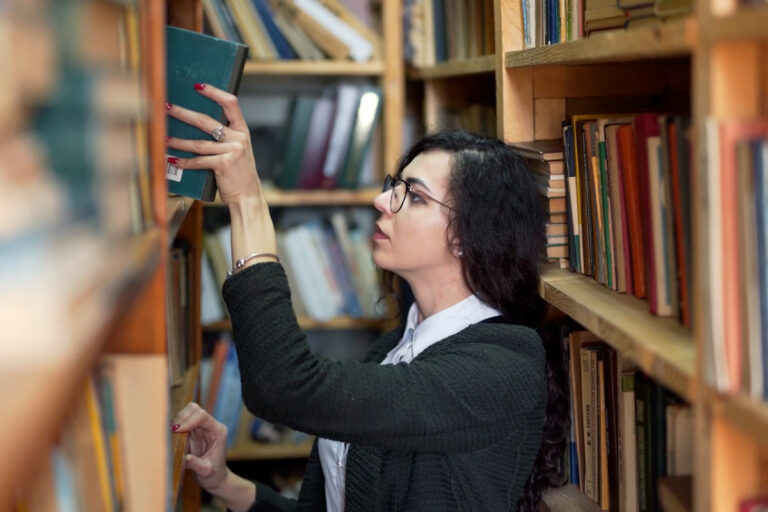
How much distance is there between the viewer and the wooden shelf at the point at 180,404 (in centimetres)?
136

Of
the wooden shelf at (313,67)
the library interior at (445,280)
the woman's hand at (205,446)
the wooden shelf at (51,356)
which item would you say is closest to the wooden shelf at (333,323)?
the library interior at (445,280)

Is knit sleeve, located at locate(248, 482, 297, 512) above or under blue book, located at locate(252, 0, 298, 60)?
under

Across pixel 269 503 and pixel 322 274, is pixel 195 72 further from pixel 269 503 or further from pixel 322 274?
pixel 322 274

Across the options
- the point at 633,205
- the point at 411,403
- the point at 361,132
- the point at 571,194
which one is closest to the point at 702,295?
the point at 633,205

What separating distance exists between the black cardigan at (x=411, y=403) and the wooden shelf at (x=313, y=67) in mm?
1273

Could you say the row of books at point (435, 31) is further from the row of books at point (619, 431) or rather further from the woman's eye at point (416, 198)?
the row of books at point (619, 431)

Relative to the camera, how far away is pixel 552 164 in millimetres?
1472

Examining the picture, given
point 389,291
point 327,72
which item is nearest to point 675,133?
point 389,291

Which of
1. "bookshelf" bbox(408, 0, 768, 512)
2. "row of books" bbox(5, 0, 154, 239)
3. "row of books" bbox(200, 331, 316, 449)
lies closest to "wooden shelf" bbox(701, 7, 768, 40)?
"bookshelf" bbox(408, 0, 768, 512)

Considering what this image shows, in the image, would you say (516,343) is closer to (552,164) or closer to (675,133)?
(552,164)

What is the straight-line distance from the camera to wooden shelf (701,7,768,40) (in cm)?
69

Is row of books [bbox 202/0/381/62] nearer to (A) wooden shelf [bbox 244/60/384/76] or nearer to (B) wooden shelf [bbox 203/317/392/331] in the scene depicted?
(A) wooden shelf [bbox 244/60/384/76]

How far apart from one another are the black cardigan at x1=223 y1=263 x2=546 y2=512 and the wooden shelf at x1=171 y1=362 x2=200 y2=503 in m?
0.24

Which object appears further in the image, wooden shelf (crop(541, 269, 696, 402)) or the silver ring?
the silver ring
